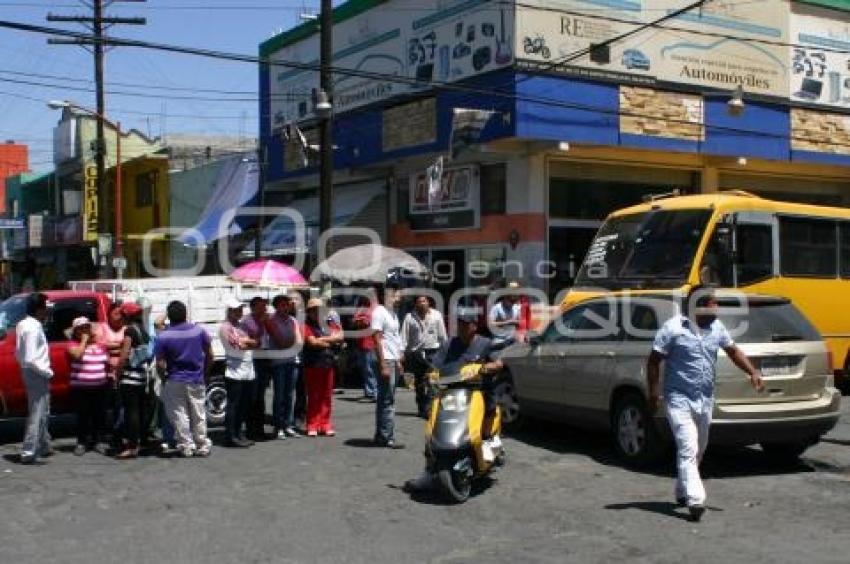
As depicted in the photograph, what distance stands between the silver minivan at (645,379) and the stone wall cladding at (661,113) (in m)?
10.4

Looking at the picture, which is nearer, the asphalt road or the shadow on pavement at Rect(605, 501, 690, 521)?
the asphalt road

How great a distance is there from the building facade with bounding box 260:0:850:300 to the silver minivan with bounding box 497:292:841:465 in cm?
915

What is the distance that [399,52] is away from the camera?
23062 mm

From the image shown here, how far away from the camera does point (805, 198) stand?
25.3 meters

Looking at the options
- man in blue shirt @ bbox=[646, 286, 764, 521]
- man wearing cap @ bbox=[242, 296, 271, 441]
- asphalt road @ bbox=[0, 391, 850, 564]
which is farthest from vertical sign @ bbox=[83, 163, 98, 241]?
man in blue shirt @ bbox=[646, 286, 764, 521]

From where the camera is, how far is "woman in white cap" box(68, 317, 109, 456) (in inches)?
403

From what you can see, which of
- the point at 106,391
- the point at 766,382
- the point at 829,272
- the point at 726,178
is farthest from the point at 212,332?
the point at 726,178

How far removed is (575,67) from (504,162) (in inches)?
98.0

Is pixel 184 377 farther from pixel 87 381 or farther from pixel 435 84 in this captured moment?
pixel 435 84

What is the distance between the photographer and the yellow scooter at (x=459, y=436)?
7.92 m

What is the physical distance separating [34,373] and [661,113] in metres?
14.8

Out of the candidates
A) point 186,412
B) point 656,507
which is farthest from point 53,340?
point 656,507

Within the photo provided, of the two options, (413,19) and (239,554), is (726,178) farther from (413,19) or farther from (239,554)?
(239,554)

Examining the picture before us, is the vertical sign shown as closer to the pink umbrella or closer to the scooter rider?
the pink umbrella
